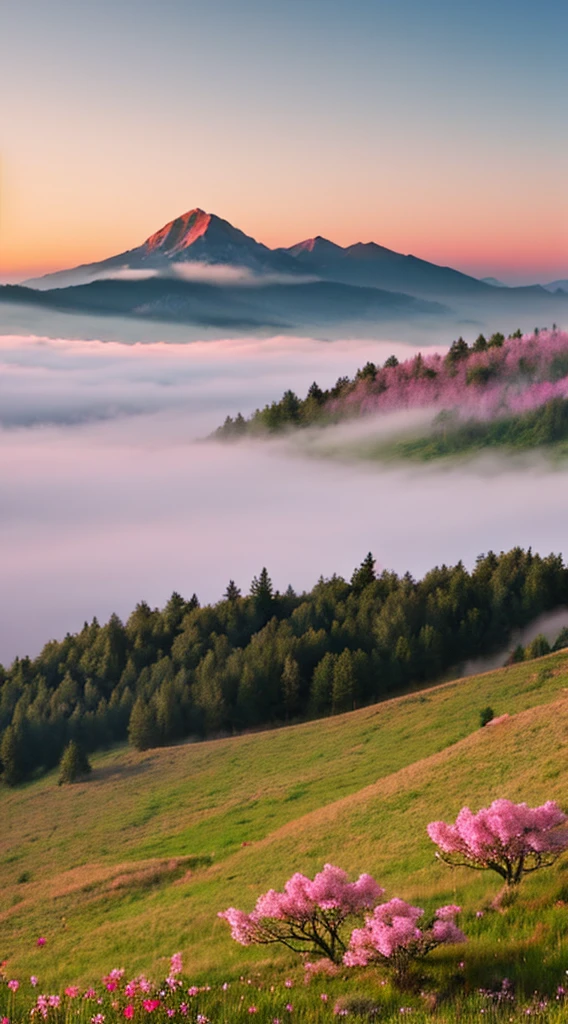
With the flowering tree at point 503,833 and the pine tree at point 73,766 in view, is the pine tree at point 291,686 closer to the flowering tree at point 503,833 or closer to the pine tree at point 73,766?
the pine tree at point 73,766

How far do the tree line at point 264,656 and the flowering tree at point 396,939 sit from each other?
312ft

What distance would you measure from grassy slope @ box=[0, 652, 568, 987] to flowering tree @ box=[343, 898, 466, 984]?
0.93m

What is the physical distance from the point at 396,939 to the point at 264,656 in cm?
10623

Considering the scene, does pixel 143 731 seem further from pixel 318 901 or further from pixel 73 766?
pixel 318 901

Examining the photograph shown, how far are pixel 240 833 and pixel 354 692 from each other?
2223 inches

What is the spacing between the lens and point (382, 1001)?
1530cm

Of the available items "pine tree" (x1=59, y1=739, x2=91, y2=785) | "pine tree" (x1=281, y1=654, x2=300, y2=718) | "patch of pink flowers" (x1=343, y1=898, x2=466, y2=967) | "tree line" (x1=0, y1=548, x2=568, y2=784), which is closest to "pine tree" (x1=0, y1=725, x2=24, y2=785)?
"tree line" (x1=0, y1=548, x2=568, y2=784)

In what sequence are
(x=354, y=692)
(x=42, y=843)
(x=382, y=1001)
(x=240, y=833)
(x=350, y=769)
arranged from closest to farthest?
1. (x=382, y=1001)
2. (x=240, y=833)
3. (x=350, y=769)
4. (x=42, y=843)
5. (x=354, y=692)

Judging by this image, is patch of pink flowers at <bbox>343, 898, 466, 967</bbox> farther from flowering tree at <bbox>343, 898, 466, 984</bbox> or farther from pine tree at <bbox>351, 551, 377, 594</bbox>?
pine tree at <bbox>351, 551, 377, 594</bbox>

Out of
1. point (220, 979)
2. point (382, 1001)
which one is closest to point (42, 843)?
point (220, 979)

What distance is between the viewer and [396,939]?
16.1 meters

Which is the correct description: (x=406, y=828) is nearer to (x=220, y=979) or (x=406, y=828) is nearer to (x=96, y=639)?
(x=220, y=979)

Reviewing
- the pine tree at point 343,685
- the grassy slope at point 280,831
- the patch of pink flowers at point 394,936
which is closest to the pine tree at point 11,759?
the grassy slope at point 280,831

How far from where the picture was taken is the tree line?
383 feet
